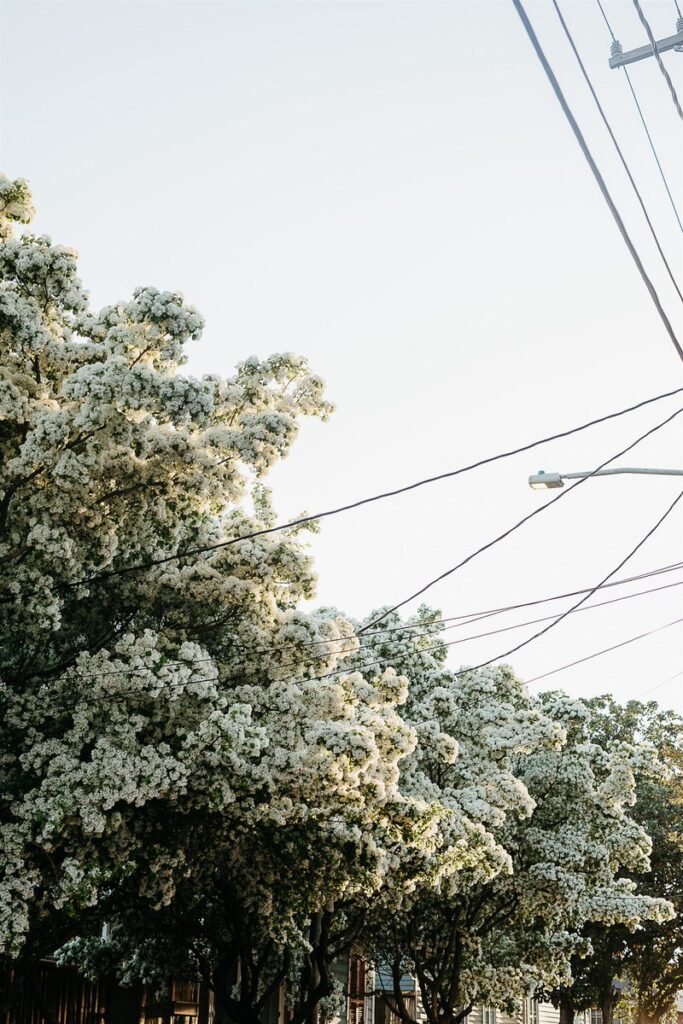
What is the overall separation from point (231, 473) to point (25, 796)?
4.47 m

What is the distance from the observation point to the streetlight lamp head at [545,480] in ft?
38.4

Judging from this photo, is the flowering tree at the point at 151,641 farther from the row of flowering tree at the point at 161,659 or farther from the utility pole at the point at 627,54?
the utility pole at the point at 627,54

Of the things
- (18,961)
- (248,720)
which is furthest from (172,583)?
(18,961)

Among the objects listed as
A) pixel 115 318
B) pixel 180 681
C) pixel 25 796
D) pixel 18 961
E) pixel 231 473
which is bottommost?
pixel 18 961

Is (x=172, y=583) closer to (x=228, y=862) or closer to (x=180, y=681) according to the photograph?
(x=180, y=681)

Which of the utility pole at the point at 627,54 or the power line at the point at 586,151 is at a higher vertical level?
the utility pole at the point at 627,54

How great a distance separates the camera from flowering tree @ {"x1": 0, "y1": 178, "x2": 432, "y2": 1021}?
12344 mm

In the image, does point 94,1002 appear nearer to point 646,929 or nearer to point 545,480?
point 545,480

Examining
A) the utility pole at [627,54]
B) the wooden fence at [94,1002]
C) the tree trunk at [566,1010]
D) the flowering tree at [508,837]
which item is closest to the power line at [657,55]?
the utility pole at [627,54]

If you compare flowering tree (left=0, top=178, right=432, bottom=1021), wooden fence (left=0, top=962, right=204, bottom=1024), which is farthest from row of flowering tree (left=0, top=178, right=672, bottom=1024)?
wooden fence (left=0, top=962, right=204, bottom=1024)

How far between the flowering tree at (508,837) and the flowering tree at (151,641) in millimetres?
5024

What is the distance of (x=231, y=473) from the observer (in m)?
13.5

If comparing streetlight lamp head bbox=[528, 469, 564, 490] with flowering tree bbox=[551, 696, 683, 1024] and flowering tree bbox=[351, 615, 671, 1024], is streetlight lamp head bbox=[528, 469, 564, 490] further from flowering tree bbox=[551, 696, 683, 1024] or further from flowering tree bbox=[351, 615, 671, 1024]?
flowering tree bbox=[551, 696, 683, 1024]

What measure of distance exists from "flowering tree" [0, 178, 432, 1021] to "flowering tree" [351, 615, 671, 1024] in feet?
16.5
